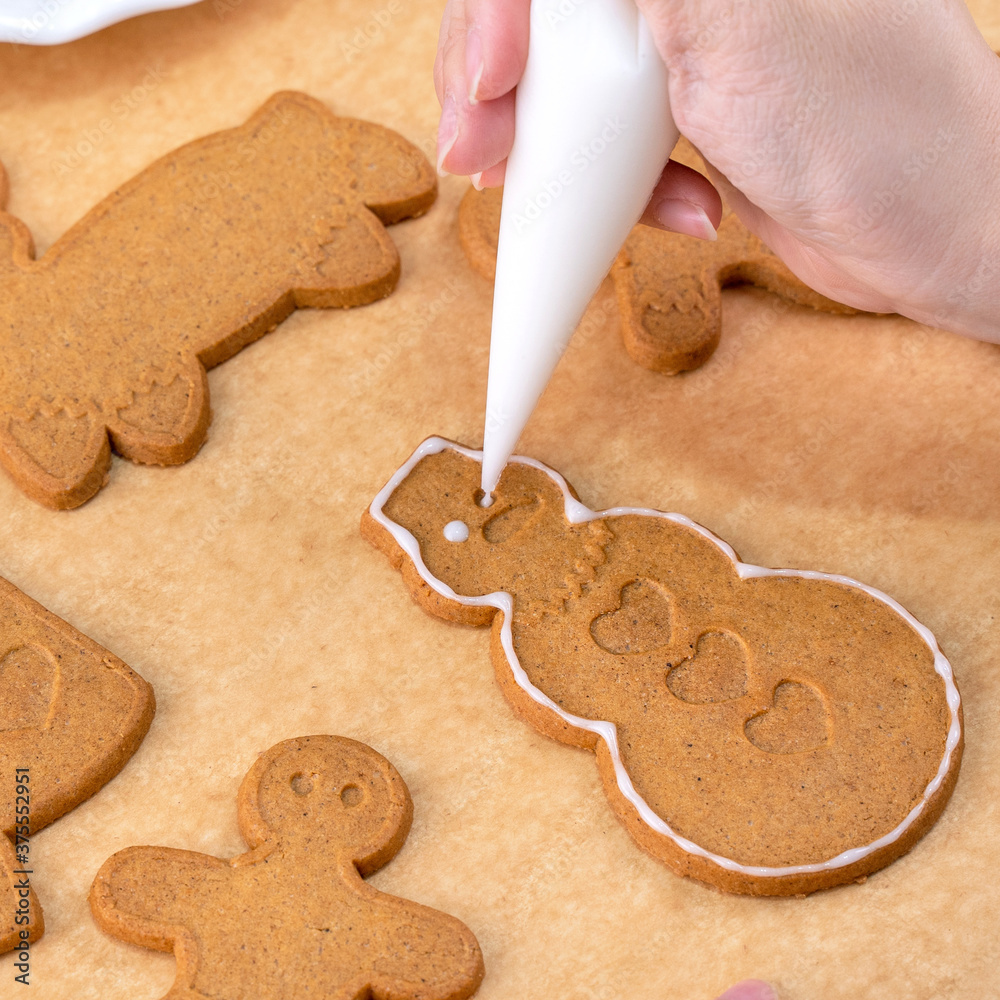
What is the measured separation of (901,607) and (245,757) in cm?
83

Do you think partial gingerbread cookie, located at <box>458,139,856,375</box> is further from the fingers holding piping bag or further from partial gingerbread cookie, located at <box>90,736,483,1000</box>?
partial gingerbread cookie, located at <box>90,736,483,1000</box>

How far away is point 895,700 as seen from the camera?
1.38 metres

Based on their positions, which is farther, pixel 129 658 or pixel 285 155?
pixel 285 155

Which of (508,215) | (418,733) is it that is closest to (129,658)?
(418,733)

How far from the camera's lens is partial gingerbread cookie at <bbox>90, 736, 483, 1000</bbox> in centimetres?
123

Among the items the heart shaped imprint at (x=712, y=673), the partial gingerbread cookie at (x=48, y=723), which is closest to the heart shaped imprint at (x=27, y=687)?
the partial gingerbread cookie at (x=48, y=723)

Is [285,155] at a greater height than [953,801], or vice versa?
[285,155]

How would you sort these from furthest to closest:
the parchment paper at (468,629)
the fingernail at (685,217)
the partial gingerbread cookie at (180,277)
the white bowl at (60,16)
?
the white bowl at (60,16)
the partial gingerbread cookie at (180,277)
the fingernail at (685,217)
the parchment paper at (468,629)

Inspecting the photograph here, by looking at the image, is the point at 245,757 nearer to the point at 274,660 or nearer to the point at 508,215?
the point at 274,660

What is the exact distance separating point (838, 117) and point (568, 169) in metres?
0.29

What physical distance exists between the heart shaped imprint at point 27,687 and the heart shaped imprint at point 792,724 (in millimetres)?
847

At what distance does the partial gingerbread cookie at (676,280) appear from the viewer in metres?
1.71

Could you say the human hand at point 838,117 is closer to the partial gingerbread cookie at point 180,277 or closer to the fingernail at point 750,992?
the partial gingerbread cookie at point 180,277

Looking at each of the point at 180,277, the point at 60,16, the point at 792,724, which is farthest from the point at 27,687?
the point at 60,16
